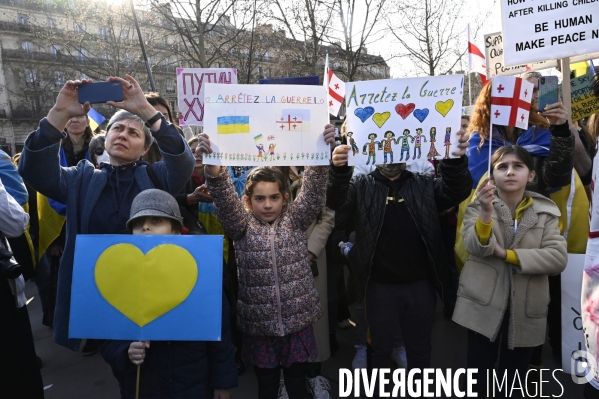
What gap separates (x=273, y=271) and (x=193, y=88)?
3042 mm

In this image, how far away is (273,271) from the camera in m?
2.43

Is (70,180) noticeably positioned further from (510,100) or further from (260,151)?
(510,100)

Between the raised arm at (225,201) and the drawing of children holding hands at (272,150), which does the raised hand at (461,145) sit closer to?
the drawing of children holding hands at (272,150)

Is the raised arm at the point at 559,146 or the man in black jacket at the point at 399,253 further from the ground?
the raised arm at the point at 559,146

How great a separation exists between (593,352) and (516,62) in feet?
8.06

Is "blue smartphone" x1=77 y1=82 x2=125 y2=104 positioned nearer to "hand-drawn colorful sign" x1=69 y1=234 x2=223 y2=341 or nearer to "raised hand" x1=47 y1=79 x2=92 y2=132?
"raised hand" x1=47 y1=79 x2=92 y2=132

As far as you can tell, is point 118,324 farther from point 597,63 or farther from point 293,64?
point 293,64

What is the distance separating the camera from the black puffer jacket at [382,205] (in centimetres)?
260

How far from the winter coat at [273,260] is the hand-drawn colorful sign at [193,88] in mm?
2480

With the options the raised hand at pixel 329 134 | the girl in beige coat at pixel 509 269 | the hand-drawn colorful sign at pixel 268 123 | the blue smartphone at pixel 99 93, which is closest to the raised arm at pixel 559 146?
the girl in beige coat at pixel 509 269

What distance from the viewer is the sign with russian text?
2938 mm

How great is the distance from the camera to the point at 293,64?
15.8 metres

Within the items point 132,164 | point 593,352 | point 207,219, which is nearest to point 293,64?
point 207,219

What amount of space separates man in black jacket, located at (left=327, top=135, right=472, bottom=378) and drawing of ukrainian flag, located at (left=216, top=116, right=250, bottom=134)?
647 millimetres
